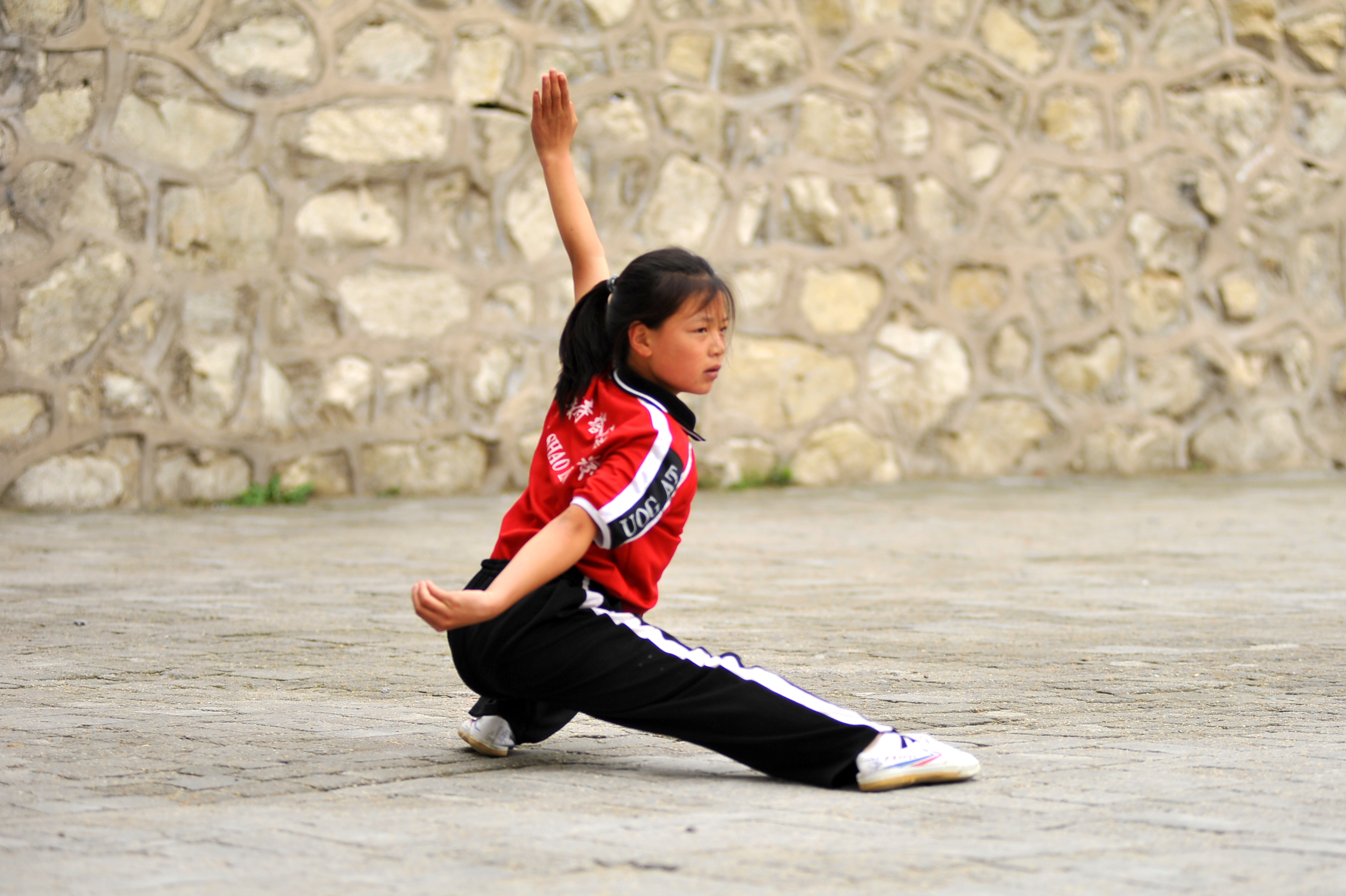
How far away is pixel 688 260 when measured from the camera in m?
2.67

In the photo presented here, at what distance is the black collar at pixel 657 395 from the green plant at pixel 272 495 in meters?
4.65

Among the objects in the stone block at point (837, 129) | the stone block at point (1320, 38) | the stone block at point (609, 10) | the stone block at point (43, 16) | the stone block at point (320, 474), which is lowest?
the stone block at point (320, 474)

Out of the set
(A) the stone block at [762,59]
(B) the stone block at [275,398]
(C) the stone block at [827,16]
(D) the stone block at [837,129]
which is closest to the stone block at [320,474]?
(B) the stone block at [275,398]

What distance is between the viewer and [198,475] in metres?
6.93

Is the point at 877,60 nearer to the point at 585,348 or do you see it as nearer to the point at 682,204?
the point at 682,204

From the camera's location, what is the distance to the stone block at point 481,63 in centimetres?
738

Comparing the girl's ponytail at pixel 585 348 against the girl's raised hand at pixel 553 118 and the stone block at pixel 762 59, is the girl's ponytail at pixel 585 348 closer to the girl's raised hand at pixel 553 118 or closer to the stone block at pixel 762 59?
the girl's raised hand at pixel 553 118

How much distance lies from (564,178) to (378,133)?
174 inches

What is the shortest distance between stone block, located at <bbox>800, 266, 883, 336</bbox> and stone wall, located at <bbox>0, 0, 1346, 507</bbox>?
0.05ft

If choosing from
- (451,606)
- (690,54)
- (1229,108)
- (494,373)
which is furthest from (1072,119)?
(451,606)

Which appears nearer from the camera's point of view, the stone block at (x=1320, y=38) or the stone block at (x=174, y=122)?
the stone block at (x=174, y=122)

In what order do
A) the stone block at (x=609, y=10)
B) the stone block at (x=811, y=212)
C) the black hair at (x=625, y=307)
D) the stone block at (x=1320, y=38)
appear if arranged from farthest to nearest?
the stone block at (x=1320, y=38), the stone block at (x=811, y=212), the stone block at (x=609, y=10), the black hair at (x=625, y=307)

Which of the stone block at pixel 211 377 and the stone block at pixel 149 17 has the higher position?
the stone block at pixel 149 17

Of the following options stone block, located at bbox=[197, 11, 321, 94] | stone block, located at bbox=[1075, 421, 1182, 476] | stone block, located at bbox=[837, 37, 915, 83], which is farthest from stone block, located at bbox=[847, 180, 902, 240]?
stone block, located at bbox=[197, 11, 321, 94]
